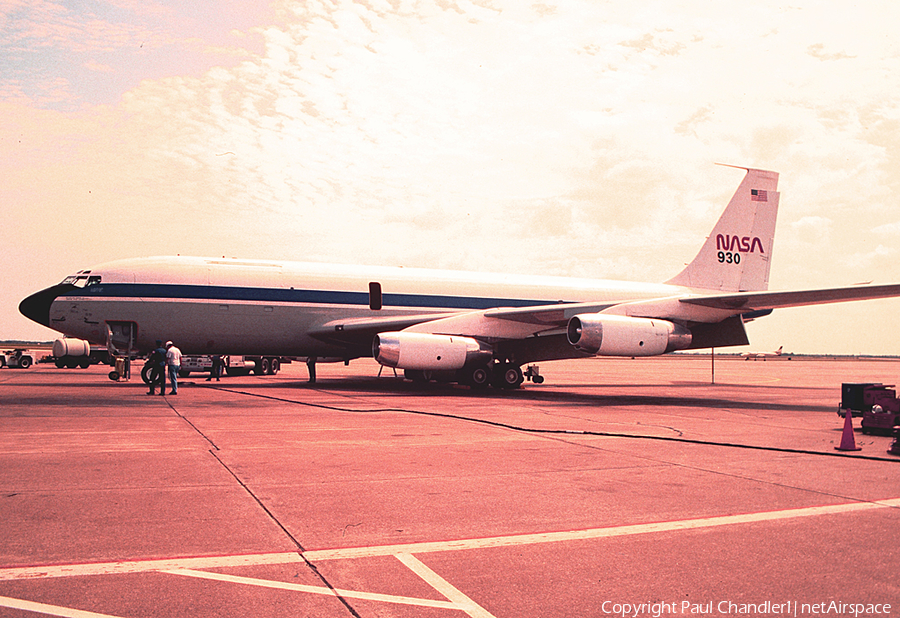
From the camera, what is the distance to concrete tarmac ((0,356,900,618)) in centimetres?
389

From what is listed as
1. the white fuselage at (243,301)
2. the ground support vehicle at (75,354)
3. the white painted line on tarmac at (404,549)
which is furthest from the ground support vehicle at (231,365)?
the white painted line on tarmac at (404,549)

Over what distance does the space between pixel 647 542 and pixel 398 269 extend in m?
21.0

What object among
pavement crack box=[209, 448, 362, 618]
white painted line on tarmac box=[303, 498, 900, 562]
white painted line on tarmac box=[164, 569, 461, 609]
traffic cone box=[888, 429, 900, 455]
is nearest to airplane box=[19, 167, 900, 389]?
traffic cone box=[888, 429, 900, 455]

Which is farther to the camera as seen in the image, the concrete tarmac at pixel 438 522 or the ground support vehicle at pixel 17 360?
the ground support vehicle at pixel 17 360

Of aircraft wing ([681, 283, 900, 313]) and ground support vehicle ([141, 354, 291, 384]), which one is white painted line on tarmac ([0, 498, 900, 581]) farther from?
ground support vehicle ([141, 354, 291, 384])

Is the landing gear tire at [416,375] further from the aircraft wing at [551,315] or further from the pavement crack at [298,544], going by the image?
the pavement crack at [298,544]

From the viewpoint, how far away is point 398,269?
83.5ft

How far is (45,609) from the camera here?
3586 millimetres

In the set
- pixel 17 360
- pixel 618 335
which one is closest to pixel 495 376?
pixel 618 335

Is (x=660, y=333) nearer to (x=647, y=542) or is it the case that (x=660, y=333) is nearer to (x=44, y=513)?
(x=647, y=542)

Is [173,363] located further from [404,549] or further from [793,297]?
[793,297]

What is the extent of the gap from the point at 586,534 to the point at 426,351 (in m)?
15.2

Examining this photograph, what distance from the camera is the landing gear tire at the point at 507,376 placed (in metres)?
23.4

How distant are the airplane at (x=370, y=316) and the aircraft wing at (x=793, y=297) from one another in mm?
45
